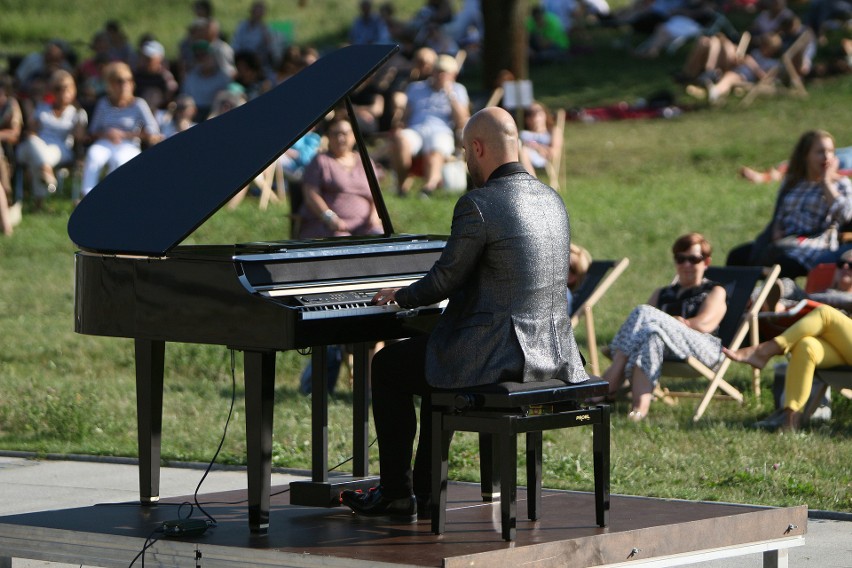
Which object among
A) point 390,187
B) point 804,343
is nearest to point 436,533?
point 804,343

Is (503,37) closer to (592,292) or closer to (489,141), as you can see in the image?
(592,292)

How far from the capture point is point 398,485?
19.9 feet

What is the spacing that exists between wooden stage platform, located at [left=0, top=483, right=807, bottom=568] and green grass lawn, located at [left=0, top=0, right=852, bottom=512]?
1.37 meters

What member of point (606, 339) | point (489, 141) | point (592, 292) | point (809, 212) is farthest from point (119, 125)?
point (489, 141)

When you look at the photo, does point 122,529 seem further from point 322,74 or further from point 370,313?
point 322,74

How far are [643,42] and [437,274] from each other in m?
21.5

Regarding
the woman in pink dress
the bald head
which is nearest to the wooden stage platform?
the bald head

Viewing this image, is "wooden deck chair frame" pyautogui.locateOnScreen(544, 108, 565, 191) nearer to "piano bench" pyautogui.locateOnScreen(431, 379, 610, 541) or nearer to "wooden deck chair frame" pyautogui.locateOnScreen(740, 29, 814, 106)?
"wooden deck chair frame" pyautogui.locateOnScreen(740, 29, 814, 106)

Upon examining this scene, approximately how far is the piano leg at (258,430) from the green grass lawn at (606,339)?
93.6 inches

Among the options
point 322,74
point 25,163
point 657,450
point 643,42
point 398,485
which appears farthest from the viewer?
point 643,42

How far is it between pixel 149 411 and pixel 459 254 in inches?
64.2

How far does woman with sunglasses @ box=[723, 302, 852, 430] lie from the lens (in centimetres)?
887

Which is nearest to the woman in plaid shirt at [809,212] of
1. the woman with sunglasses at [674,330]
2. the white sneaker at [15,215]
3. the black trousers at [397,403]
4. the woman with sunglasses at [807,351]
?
the woman with sunglasses at [674,330]

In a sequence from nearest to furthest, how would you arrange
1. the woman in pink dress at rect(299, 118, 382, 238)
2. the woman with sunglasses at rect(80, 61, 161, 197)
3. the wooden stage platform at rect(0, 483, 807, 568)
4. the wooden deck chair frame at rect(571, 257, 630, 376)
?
1. the wooden stage platform at rect(0, 483, 807, 568)
2. the wooden deck chair frame at rect(571, 257, 630, 376)
3. the woman in pink dress at rect(299, 118, 382, 238)
4. the woman with sunglasses at rect(80, 61, 161, 197)
